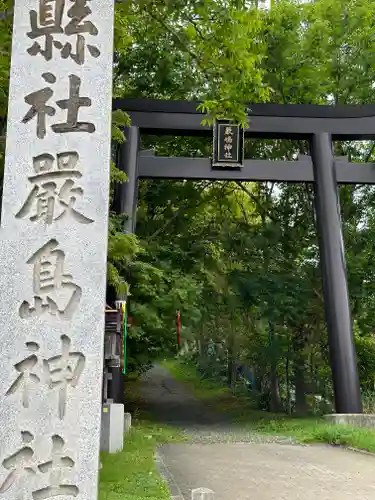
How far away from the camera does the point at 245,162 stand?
12492 mm

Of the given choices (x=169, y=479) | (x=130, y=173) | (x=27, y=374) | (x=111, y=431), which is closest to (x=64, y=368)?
(x=27, y=374)

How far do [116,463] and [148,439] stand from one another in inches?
136

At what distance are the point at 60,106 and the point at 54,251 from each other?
1.07 m

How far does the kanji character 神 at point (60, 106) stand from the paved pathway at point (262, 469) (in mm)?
3918

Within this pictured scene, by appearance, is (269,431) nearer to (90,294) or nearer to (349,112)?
(349,112)

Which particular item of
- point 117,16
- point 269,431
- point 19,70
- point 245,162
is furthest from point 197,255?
point 19,70

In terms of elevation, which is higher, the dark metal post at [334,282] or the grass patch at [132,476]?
the dark metal post at [334,282]

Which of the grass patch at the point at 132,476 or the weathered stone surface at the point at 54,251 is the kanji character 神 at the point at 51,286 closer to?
the weathered stone surface at the point at 54,251

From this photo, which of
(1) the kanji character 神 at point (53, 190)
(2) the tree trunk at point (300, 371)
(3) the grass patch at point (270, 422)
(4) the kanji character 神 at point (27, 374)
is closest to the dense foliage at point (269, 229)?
(2) the tree trunk at point (300, 371)

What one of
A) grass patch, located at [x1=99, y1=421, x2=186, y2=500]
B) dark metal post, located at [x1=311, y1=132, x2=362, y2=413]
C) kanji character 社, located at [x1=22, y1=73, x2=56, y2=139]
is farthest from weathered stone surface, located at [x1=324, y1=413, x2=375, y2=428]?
kanji character 社, located at [x1=22, y1=73, x2=56, y2=139]

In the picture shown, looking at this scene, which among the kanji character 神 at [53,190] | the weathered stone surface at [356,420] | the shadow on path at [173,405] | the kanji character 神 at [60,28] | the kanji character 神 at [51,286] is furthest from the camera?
the shadow on path at [173,405]

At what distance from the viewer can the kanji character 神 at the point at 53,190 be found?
3.66 meters

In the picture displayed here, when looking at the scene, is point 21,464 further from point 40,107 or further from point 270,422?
point 270,422

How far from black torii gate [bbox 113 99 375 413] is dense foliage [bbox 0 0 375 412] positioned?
3.33ft
